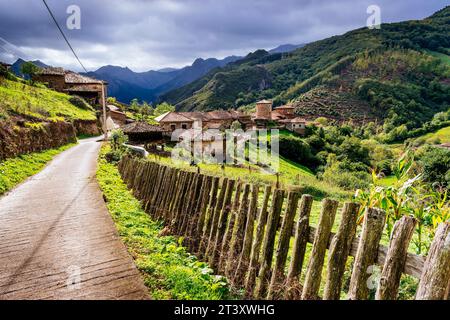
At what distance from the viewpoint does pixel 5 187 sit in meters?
10.4

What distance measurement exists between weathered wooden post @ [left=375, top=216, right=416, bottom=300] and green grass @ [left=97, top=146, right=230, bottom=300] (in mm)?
2026

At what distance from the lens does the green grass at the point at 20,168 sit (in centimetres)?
1095

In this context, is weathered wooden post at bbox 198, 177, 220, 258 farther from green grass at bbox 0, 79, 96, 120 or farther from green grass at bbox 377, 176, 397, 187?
green grass at bbox 0, 79, 96, 120

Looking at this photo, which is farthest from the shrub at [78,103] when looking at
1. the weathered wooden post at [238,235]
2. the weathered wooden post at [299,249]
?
the weathered wooden post at [299,249]

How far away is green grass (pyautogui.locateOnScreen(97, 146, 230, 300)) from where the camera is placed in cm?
387

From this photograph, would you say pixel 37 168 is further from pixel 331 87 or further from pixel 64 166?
pixel 331 87

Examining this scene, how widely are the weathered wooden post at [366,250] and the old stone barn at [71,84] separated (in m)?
56.4

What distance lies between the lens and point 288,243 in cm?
341

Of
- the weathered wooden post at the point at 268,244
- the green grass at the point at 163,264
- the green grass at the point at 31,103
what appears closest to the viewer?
the weathered wooden post at the point at 268,244

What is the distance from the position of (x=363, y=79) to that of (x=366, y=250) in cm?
13505

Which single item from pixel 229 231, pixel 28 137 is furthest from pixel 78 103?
pixel 229 231

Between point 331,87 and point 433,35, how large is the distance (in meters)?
76.4

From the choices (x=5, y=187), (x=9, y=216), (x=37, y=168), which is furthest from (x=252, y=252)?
(x=37, y=168)

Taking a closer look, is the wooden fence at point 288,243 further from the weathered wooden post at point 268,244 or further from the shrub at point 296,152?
the shrub at point 296,152
